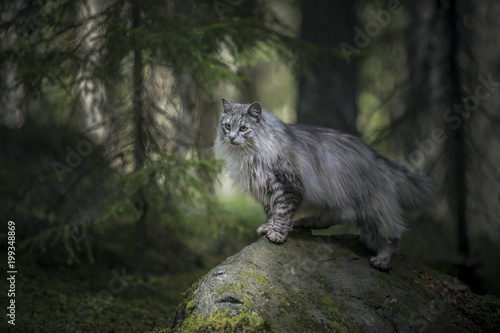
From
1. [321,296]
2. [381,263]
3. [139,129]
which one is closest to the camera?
[321,296]

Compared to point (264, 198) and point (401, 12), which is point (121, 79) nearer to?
point (264, 198)

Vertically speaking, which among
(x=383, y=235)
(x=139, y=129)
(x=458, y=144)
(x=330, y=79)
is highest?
(x=330, y=79)

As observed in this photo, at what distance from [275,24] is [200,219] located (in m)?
4.22

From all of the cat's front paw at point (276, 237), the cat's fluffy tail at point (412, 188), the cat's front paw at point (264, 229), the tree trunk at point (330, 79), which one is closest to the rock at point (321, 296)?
the cat's front paw at point (276, 237)

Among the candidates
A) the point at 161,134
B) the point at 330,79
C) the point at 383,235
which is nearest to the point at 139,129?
the point at 161,134

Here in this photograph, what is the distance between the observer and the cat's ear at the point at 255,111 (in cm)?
399

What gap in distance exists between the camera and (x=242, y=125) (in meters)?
4.02

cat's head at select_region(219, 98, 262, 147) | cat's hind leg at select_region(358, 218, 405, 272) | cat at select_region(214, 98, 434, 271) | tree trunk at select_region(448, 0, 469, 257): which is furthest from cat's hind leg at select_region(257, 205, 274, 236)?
tree trunk at select_region(448, 0, 469, 257)

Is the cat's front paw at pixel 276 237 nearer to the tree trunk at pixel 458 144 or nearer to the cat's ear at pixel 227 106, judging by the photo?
the cat's ear at pixel 227 106

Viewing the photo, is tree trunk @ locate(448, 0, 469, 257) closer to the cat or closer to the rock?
the cat

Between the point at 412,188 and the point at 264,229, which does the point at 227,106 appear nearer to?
the point at 264,229

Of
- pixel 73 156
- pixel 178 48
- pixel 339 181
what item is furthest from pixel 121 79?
pixel 339 181

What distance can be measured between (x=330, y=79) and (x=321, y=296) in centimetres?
539

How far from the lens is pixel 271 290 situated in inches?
129
